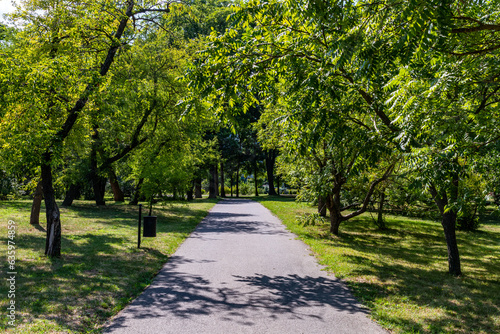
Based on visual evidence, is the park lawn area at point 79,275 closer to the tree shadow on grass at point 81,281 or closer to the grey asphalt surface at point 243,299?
the tree shadow on grass at point 81,281

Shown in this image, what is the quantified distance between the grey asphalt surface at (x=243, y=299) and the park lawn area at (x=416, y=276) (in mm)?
487

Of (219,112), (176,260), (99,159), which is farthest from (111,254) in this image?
(99,159)

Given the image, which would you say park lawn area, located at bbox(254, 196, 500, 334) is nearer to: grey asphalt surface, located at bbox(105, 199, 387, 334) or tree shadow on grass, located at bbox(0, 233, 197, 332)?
grey asphalt surface, located at bbox(105, 199, 387, 334)

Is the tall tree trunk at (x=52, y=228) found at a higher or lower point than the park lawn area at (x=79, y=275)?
higher

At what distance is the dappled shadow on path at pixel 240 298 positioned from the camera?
15.9 feet

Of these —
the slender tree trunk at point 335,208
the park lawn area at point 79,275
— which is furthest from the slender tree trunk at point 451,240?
the park lawn area at point 79,275

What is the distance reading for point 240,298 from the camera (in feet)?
18.1

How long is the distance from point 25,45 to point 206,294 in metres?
8.58

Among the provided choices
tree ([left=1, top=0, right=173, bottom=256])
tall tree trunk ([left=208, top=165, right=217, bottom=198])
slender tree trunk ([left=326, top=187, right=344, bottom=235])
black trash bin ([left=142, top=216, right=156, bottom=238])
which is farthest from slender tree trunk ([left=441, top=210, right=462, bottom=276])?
tall tree trunk ([left=208, top=165, right=217, bottom=198])

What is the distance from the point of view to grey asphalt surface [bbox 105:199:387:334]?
444 cm

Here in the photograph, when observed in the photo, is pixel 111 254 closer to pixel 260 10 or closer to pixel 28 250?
pixel 28 250

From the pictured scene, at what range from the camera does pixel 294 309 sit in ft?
16.8

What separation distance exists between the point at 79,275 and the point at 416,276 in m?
7.28

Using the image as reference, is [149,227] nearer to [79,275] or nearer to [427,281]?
[79,275]
